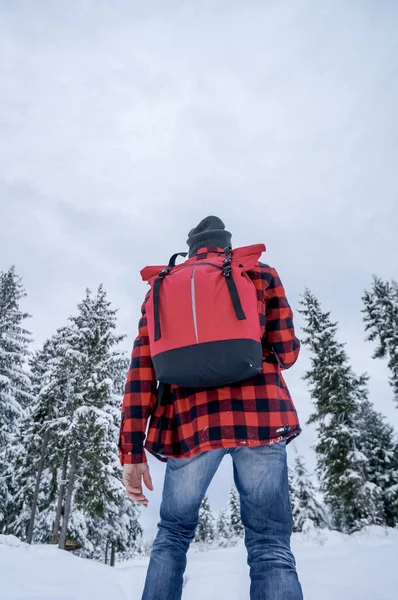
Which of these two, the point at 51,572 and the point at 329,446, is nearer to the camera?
the point at 51,572

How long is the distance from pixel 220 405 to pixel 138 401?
0.60m

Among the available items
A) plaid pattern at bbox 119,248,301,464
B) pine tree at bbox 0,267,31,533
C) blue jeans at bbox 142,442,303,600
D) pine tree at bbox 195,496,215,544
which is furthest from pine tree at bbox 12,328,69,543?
pine tree at bbox 195,496,215,544

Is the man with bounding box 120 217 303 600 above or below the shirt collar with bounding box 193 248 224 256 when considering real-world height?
below

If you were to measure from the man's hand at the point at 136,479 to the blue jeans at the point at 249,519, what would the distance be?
0.64ft

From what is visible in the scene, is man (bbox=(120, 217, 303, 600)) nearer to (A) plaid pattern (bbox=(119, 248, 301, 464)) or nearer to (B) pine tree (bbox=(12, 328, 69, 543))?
(A) plaid pattern (bbox=(119, 248, 301, 464))

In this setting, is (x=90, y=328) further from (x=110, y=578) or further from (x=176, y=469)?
(x=176, y=469)

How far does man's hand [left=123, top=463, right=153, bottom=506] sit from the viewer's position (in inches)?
83.1

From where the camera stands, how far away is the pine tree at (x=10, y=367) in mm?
17516

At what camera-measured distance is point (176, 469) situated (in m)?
2.03

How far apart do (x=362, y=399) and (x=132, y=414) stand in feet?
64.0

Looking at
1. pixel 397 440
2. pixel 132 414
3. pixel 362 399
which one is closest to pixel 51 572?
pixel 132 414

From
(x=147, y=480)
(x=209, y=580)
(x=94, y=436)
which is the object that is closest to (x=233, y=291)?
(x=147, y=480)

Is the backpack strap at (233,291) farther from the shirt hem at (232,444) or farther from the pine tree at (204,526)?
the pine tree at (204,526)

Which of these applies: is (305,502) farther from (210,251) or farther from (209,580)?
(210,251)
